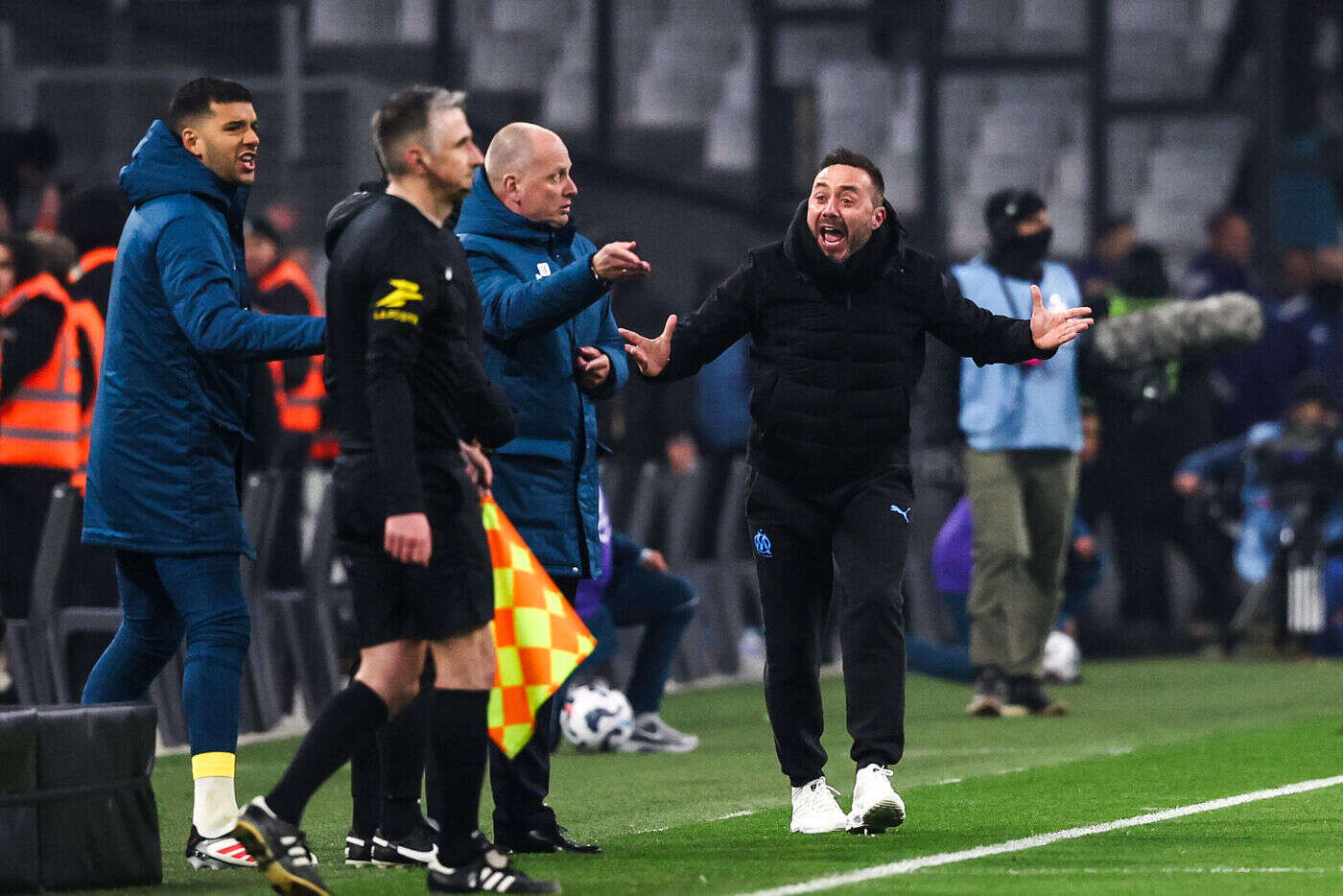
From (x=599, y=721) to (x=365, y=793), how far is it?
3.78 m

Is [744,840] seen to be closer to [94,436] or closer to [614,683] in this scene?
[94,436]

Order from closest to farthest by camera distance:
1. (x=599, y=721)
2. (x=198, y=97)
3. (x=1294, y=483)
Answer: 1. (x=198, y=97)
2. (x=599, y=721)
3. (x=1294, y=483)

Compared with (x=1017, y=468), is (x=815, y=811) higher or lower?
lower

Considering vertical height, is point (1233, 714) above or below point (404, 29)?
below

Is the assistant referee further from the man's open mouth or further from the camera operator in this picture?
the camera operator

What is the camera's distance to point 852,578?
26.3 ft

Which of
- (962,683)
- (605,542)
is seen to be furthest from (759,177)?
(605,542)

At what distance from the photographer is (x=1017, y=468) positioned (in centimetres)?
1259

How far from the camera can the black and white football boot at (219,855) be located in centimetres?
736

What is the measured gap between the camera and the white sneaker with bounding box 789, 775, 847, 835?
7984mm

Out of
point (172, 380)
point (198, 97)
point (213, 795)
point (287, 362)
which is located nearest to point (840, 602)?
point (213, 795)

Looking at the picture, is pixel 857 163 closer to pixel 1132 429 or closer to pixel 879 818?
pixel 879 818

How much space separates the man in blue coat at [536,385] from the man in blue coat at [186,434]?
591 mm

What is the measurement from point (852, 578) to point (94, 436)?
2132mm
